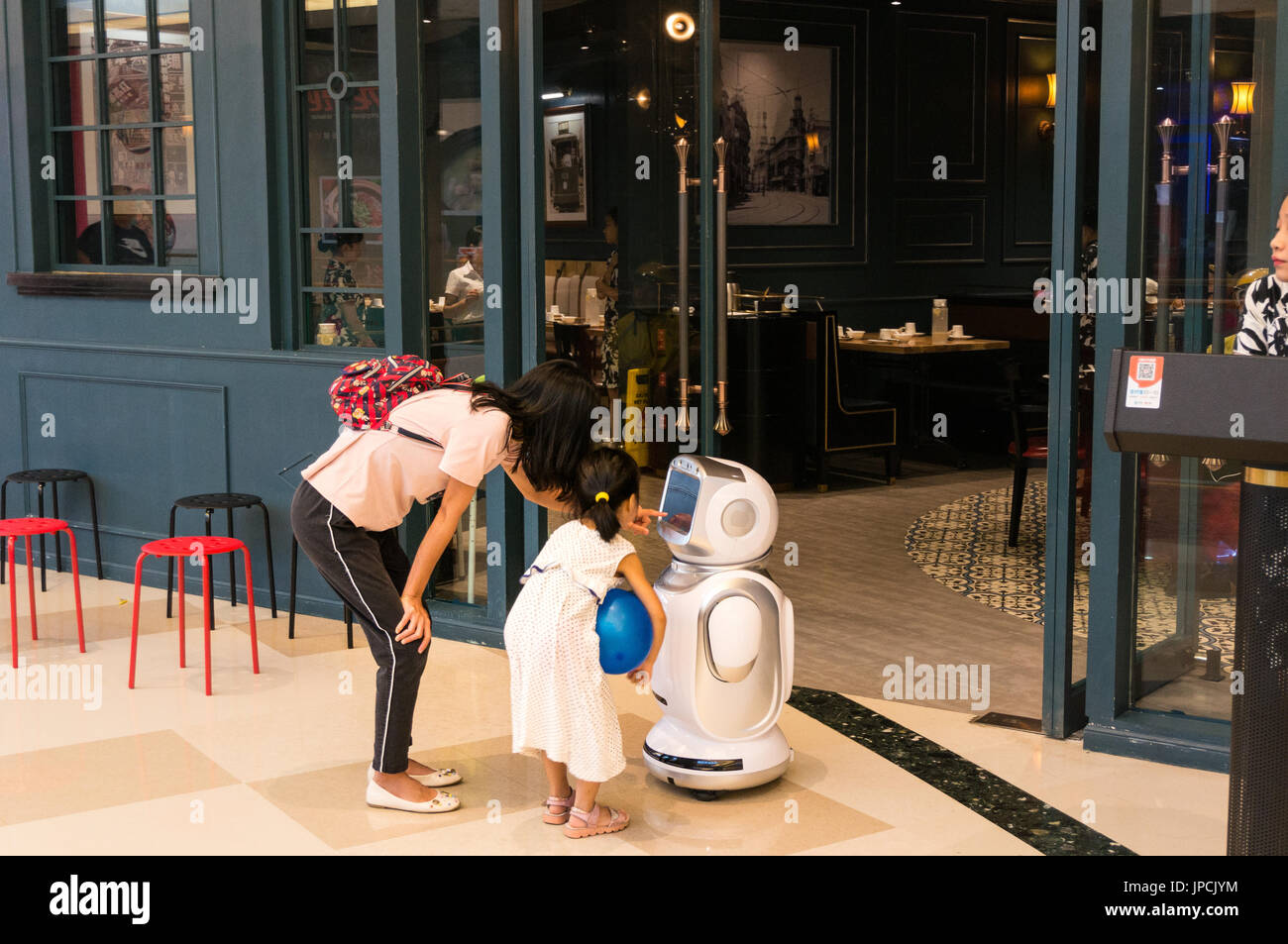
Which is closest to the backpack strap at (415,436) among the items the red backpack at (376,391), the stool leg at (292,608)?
the red backpack at (376,391)

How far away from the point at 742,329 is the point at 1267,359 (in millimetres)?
6317

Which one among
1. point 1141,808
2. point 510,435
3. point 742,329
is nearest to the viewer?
point 510,435

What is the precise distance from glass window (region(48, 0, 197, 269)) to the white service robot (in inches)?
128

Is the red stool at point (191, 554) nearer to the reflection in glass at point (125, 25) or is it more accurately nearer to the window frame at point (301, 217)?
the window frame at point (301, 217)

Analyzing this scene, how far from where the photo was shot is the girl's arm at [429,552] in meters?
3.37

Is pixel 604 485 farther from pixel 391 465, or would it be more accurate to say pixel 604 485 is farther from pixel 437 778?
pixel 437 778

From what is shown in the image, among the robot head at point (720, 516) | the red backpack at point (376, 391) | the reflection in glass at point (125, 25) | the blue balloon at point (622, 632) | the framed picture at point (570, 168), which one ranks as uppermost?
the reflection in glass at point (125, 25)

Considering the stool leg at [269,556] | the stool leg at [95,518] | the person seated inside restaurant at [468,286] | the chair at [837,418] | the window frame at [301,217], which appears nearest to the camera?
the person seated inside restaurant at [468,286]

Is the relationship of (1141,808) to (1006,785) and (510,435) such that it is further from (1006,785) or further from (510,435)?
(510,435)

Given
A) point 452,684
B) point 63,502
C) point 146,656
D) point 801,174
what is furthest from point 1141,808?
point 801,174

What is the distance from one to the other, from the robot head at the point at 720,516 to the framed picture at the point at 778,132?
6.74 metres

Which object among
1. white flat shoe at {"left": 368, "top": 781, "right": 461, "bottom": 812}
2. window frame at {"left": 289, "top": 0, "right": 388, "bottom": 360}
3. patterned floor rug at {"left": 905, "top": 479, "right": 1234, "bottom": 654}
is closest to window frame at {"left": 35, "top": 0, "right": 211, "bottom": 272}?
window frame at {"left": 289, "top": 0, "right": 388, "bottom": 360}

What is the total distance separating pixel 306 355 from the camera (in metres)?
5.72

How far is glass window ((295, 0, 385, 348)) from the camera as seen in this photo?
554 cm
